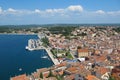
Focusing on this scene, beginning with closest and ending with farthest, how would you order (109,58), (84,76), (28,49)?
(84,76)
(109,58)
(28,49)

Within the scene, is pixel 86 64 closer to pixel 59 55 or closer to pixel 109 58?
pixel 109 58

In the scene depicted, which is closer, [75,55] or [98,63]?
[98,63]

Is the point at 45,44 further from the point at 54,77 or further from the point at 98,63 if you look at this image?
the point at 54,77

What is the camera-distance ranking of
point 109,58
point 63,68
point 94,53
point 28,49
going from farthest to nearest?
point 28,49
point 94,53
point 109,58
point 63,68

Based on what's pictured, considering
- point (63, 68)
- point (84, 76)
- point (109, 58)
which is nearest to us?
point (84, 76)

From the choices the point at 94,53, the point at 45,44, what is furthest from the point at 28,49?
the point at 94,53

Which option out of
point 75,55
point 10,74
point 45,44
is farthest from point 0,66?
point 45,44

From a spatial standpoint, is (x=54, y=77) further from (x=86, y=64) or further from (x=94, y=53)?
(x=94, y=53)

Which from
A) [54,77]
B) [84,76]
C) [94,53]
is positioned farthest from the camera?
[94,53]

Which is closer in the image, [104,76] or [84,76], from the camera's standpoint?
[84,76]
